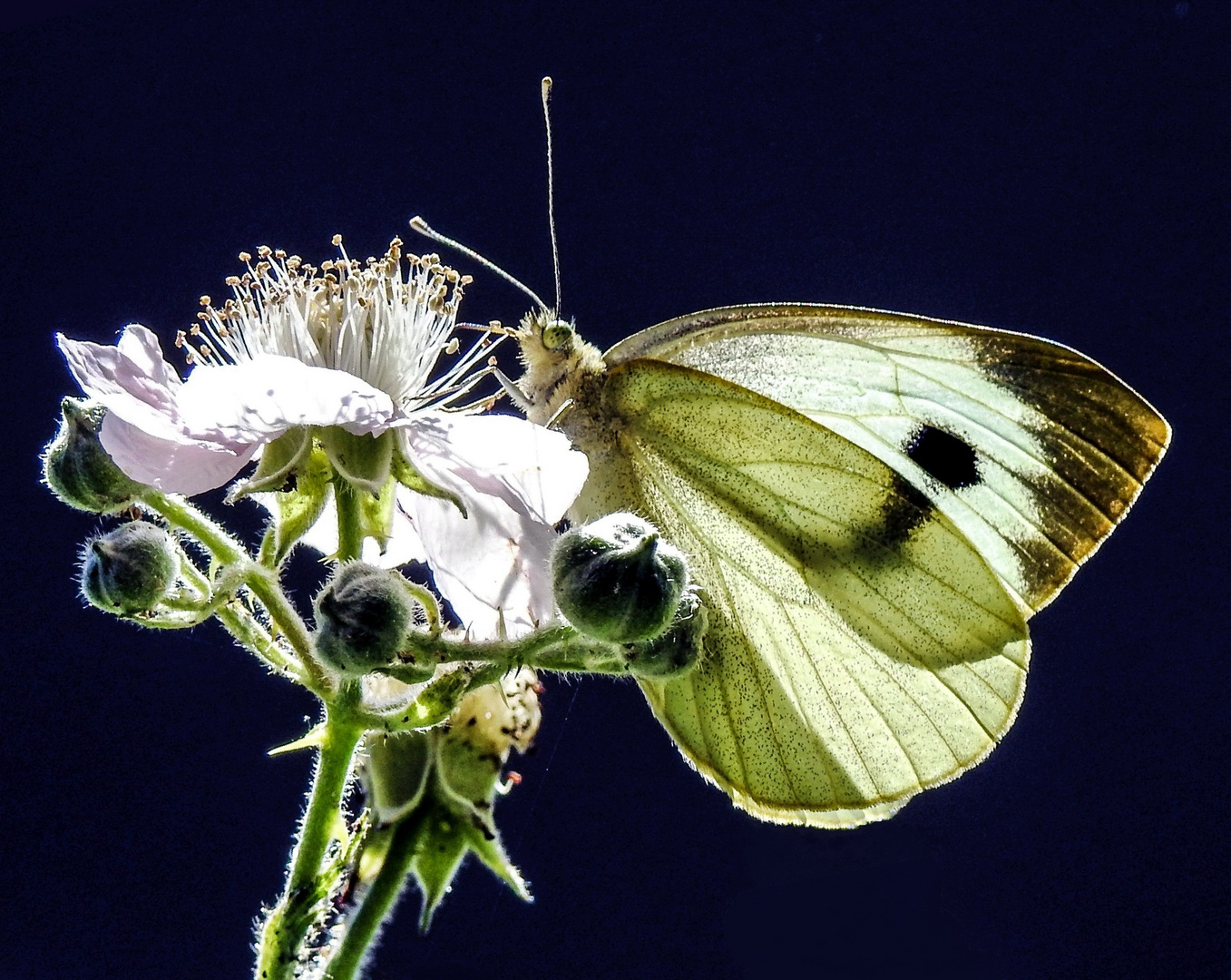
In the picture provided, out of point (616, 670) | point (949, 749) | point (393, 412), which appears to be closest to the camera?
point (616, 670)

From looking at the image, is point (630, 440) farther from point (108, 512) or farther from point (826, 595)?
point (108, 512)

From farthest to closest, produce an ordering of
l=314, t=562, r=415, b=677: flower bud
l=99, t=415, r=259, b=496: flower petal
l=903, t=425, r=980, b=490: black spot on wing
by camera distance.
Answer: l=903, t=425, r=980, b=490: black spot on wing → l=99, t=415, r=259, b=496: flower petal → l=314, t=562, r=415, b=677: flower bud

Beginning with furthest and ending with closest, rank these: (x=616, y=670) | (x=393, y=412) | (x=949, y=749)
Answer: (x=949, y=749)
(x=393, y=412)
(x=616, y=670)

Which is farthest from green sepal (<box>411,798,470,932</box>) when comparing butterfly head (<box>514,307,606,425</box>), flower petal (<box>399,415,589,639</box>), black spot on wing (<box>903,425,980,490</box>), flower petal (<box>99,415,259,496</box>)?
black spot on wing (<box>903,425,980,490</box>)

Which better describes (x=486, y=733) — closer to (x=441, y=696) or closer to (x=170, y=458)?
(x=441, y=696)

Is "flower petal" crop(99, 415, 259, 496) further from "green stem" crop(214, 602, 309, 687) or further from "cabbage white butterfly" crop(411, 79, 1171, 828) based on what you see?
"cabbage white butterfly" crop(411, 79, 1171, 828)

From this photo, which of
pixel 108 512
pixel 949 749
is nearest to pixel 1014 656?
pixel 949 749
